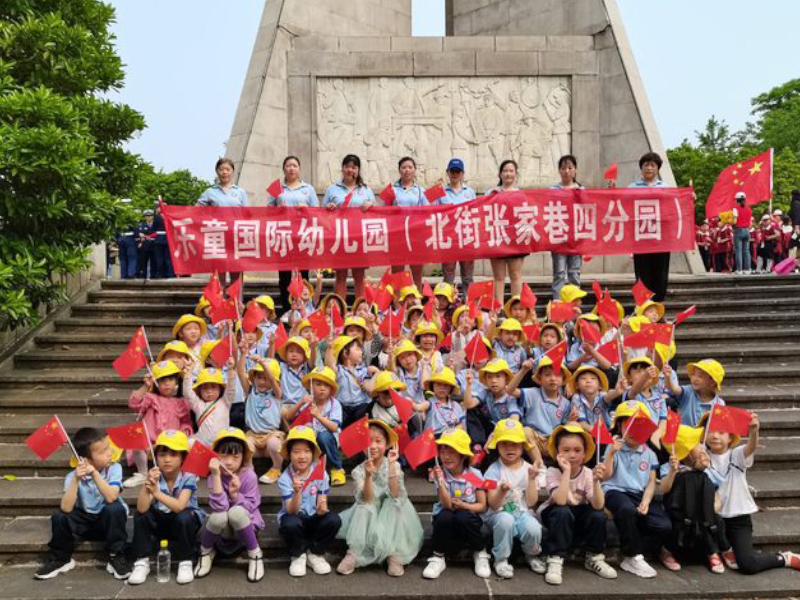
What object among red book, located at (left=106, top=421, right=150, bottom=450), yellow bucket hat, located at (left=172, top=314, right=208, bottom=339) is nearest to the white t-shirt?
red book, located at (left=106, top=421, right=150, bottom=450)

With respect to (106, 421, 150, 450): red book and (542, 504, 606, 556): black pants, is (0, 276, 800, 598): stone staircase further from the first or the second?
(106, 421, 150, 450): red book

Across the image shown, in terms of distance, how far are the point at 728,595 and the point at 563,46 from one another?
1206cm

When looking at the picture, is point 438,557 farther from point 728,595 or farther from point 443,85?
point 443,85

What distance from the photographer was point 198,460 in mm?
4375

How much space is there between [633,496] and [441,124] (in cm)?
1007

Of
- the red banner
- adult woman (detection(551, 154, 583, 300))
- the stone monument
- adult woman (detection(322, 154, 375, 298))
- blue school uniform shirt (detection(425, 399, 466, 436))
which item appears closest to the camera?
blue school uniform shirt (detection(425, 399, 466, 436))

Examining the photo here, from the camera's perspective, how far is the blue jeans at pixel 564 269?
8586mm

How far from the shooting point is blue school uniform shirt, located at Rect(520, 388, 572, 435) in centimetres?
550

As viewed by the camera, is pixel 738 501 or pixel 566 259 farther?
pixel 566 259

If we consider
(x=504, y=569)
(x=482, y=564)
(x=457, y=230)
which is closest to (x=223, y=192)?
(x=457, y=230)

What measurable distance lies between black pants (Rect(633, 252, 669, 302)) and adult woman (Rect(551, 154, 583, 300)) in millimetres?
784

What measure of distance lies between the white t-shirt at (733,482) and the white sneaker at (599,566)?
0.87 meters

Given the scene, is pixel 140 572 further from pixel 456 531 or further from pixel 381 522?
pixel 456 531

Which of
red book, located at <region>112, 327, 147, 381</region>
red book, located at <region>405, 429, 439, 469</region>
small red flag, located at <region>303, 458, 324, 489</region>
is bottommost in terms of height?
small red flag, located at <region>303, 458, 324, 489</region>
